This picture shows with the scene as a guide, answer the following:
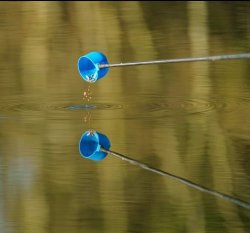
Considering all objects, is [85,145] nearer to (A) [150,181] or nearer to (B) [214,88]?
(A) [150,181]

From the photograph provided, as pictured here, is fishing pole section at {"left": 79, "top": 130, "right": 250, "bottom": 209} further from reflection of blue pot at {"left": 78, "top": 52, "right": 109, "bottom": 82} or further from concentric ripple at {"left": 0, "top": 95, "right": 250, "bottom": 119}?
reflection of blue pot at {"left": 78, "top": 52, "right": 109, "bottom": 82}

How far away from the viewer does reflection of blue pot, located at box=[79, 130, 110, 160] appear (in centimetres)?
431

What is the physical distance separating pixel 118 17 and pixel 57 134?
4514 millimetres

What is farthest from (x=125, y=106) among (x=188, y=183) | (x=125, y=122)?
(x=188, y=183)

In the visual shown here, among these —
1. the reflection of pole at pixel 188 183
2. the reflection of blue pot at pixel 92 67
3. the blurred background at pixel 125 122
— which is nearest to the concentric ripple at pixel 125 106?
the blurred background at pixel 125 122

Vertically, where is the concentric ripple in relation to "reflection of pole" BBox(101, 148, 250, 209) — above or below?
above

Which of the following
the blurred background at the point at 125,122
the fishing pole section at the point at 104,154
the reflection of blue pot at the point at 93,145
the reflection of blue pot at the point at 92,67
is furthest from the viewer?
the reflection of blue pot at the point at 92,67

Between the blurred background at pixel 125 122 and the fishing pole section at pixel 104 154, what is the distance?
0.04 meters

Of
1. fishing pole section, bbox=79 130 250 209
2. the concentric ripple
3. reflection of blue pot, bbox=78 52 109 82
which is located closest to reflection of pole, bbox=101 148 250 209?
fishing pole section, bbox=79 130 250 209

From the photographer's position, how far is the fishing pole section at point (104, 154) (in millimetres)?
3578

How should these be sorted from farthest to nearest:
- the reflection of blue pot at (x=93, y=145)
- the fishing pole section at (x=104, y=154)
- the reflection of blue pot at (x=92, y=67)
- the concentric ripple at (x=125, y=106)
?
the reflection of blue pot at (x=92, y=67) < the concentric ripple at (x=125, y=106) < the reflection of blue pot at (x=93, y=145) < the fishing pole section at (x=104, y=154)

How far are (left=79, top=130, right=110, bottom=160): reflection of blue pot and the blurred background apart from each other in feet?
0.16

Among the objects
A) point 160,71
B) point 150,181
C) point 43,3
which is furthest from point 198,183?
point 43,3

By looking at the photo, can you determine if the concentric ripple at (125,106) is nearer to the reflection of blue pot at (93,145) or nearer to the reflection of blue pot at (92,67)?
the reflection of blue pot at (92,67)
